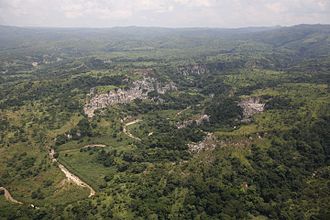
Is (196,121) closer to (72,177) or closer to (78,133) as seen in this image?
(78,133)

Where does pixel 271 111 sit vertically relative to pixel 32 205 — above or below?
above

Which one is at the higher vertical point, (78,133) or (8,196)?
(78,133)

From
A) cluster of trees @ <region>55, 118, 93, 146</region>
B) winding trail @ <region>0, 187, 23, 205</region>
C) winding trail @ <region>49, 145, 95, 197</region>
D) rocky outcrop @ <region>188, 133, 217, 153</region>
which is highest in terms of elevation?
rocky outcrop @ <region>188, 133, 217, 153</region>

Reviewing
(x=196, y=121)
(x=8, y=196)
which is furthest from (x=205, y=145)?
(x=8, y=196)

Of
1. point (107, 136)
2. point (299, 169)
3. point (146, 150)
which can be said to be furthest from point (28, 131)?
point (299, 169)

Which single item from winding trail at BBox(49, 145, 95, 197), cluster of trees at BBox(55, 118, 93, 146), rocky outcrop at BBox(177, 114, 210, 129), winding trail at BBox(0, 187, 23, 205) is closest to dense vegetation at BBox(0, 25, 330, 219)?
cluster of trees at BBox(55, 118, 93, 146)

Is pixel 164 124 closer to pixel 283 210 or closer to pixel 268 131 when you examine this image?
pixel 268 131

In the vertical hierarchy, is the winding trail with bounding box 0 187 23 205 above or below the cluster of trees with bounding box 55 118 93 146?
below

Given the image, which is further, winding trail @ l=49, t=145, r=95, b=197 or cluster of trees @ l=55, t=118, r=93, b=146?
cluster of trees @ l=55, t=118, r=93, b=146

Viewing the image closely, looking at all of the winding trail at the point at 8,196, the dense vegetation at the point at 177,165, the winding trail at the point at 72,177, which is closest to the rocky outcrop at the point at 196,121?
the dense vegetation at the point at 177,165

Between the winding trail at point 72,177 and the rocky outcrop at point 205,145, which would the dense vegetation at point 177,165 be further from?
the winding trail at point 72,177

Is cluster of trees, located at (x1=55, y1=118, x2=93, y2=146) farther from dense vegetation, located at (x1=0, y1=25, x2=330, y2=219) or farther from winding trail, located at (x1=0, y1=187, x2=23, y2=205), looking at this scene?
winding trail, located at (x1=0, y1=187, x2=23, y2=205)
